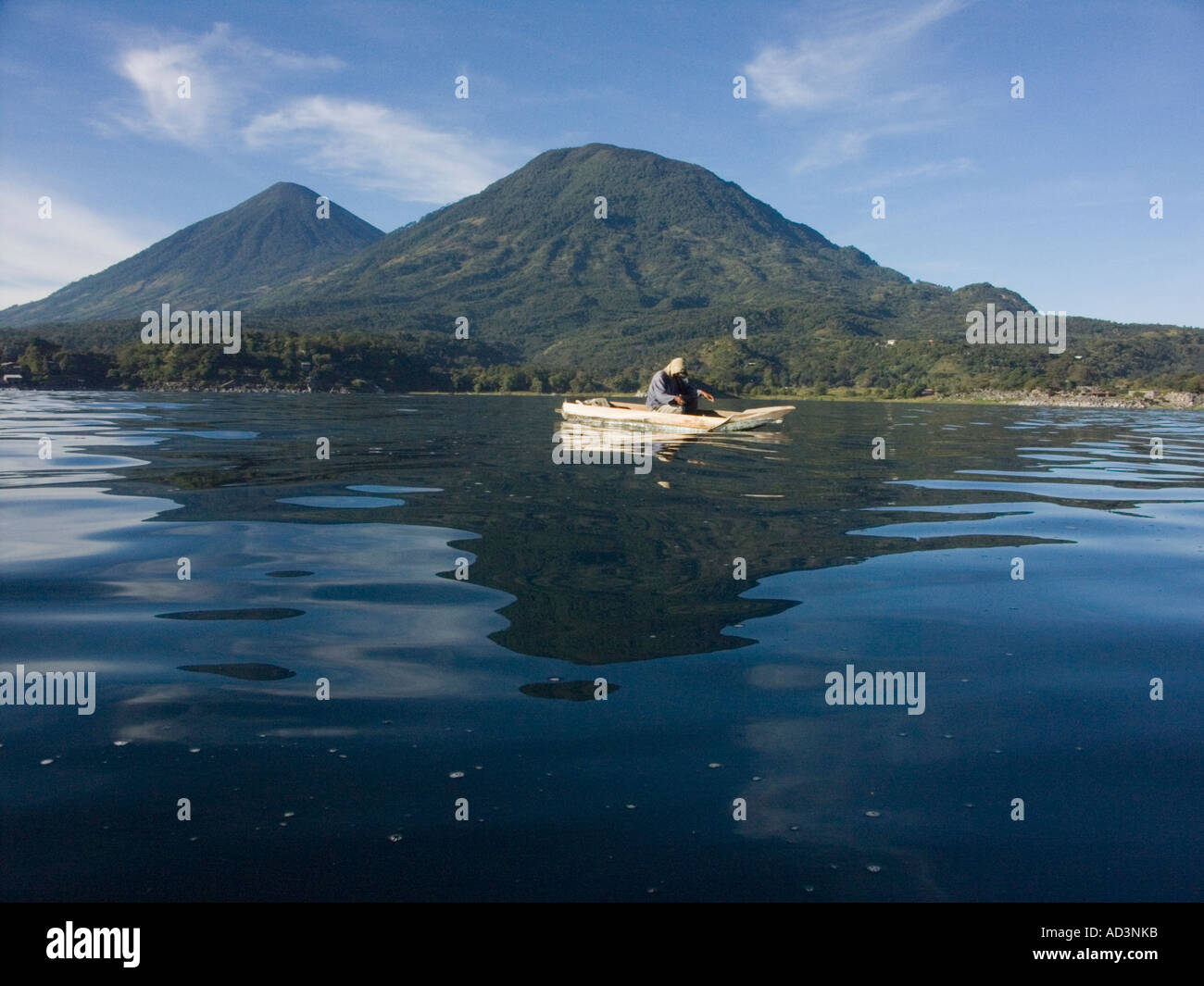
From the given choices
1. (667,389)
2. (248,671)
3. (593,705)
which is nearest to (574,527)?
(248,671)

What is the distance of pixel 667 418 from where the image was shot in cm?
2450

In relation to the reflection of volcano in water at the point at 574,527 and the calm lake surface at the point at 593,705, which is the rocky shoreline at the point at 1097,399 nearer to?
the reflection of volcano in water at the point at 574,527

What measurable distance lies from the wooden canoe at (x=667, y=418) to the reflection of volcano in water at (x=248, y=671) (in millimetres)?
19277

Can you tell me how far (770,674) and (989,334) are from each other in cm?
18380

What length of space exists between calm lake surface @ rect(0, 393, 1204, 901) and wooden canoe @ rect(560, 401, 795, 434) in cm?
1272

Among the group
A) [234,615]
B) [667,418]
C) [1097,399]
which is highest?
[1097,399]

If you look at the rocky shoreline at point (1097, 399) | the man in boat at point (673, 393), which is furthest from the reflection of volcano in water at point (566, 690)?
the rocky shoreline at point (1097, 399)

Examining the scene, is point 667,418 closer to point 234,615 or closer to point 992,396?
point 234,615

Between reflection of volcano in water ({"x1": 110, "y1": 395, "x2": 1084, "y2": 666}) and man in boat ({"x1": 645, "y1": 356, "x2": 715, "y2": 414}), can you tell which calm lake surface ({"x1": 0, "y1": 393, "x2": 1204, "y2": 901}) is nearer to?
reflection of volcano in water ({"x1": 110, "y1": 395, "x2": 1084, "y2": 666})

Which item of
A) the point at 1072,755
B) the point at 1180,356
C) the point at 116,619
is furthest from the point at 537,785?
the point at 1180,356

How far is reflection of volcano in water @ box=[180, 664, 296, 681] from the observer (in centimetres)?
539

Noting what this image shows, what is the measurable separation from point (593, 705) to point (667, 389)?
21.0m
